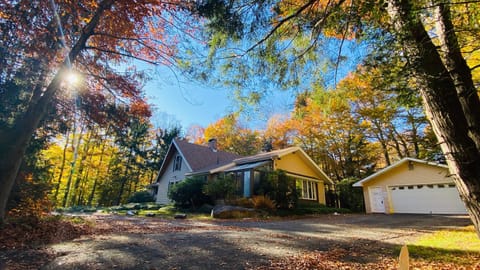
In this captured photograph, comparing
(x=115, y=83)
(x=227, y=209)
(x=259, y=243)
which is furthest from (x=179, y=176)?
(x=259, y=243)

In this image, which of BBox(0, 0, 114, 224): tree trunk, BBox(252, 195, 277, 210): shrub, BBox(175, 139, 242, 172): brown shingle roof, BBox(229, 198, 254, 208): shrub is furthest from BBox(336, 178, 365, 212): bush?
BBox(0, 0, 114, 224): tree trunk

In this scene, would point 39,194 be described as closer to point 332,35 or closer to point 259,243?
point 259,243

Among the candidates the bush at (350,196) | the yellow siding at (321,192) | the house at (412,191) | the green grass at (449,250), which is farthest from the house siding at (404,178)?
the green grass at (449,250)

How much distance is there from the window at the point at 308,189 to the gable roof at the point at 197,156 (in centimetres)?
652

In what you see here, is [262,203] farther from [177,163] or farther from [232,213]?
[177,163]

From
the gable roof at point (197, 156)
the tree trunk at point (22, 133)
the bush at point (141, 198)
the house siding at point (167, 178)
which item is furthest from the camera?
the bush at point (141, 198)

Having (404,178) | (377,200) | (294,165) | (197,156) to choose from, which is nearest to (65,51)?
(197,156)

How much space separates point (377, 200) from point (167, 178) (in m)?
17.6

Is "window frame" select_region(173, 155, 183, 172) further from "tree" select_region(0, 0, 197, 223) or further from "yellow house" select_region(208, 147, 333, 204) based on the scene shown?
"tree" select_region(0, 0, 197, 223)

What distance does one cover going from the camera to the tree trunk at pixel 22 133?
5465 millimetres

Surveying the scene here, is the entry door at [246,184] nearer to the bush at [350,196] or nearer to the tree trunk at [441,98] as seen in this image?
the bush at [350,196]

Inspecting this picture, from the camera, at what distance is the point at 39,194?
23.9 ft

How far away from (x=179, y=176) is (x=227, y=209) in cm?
997

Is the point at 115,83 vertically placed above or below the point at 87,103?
above
